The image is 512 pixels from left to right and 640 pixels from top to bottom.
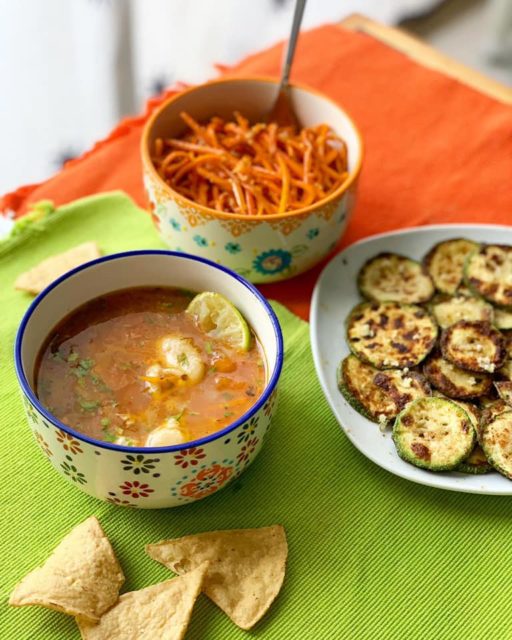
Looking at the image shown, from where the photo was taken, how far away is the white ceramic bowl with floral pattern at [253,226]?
1993 mm

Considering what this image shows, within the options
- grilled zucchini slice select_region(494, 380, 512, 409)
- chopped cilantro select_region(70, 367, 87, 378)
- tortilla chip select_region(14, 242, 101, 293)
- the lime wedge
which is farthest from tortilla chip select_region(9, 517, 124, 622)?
grilled zucchini slice select_region(494, 380, 512, 409)

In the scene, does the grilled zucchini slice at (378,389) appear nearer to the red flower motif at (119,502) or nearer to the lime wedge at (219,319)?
the lime wedge at (219,319)

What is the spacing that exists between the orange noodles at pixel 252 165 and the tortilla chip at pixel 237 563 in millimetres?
829

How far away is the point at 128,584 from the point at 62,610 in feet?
0.49

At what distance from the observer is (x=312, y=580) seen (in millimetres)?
1612

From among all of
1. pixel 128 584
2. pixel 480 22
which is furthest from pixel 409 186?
pixel 480 22

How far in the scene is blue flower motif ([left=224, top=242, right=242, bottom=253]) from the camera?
6.64 ft

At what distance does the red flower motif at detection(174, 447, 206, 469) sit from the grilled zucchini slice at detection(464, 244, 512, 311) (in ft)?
3.08

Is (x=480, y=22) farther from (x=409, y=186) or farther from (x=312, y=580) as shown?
(x=312, y=580)

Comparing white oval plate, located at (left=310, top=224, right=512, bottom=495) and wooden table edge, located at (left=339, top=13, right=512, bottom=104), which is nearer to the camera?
white oval plate, located at (left=310, top=224, right=512, bottom=495)

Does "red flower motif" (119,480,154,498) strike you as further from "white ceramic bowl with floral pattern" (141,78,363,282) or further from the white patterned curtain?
the white patterned curtain

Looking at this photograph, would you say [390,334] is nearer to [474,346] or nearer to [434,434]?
[474,346]

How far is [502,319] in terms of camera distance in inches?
80.3

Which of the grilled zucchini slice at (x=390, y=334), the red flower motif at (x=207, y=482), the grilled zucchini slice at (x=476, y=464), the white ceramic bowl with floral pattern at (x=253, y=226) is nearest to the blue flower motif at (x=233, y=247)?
the white ceramic bowl with floral pattern at (x=253, y=226)
